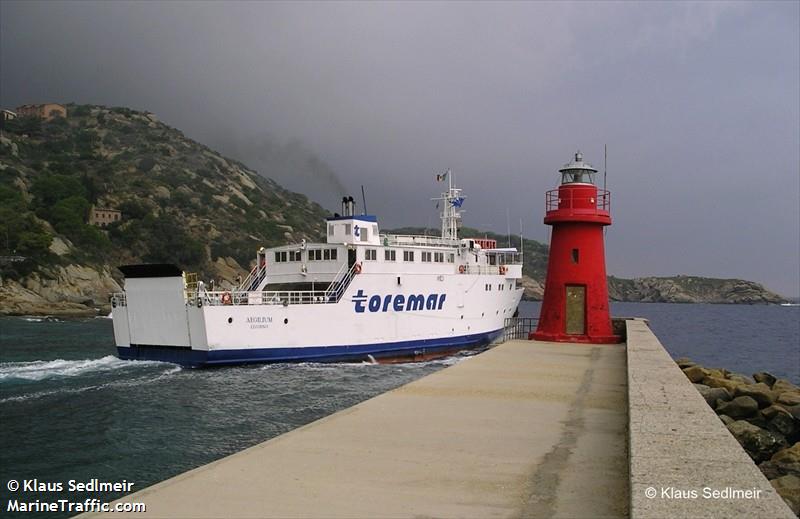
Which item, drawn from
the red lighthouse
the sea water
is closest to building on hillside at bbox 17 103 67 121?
the sea water

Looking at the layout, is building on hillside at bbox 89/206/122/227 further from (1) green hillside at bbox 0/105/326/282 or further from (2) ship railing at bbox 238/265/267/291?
(2) ship railing at bbox 238/265/267/291

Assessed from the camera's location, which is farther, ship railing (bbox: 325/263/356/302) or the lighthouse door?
ship railing (bbox: 325/263/356/302)

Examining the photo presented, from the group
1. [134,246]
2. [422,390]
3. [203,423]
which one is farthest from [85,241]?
[422,390]

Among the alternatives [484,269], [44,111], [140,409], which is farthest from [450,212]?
[44,111]

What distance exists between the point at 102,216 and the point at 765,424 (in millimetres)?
80771

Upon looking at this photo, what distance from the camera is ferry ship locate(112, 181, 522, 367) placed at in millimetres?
20297

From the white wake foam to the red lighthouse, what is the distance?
13025mm

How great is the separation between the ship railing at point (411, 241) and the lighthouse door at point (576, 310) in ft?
30.1

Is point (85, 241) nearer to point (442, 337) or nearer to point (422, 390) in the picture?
point (442, 337)

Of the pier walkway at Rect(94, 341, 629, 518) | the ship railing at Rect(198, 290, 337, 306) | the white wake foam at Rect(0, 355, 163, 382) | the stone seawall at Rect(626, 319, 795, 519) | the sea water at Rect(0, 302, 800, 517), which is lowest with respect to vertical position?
the sea water at Rect(0, 302, 800, 517)

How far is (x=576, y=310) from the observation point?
1766cm

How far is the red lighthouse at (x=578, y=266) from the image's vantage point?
17484 millimetres

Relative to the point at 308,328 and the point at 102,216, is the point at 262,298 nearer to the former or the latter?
the point at 308,328

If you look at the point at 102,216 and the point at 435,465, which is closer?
the point at 435,465
